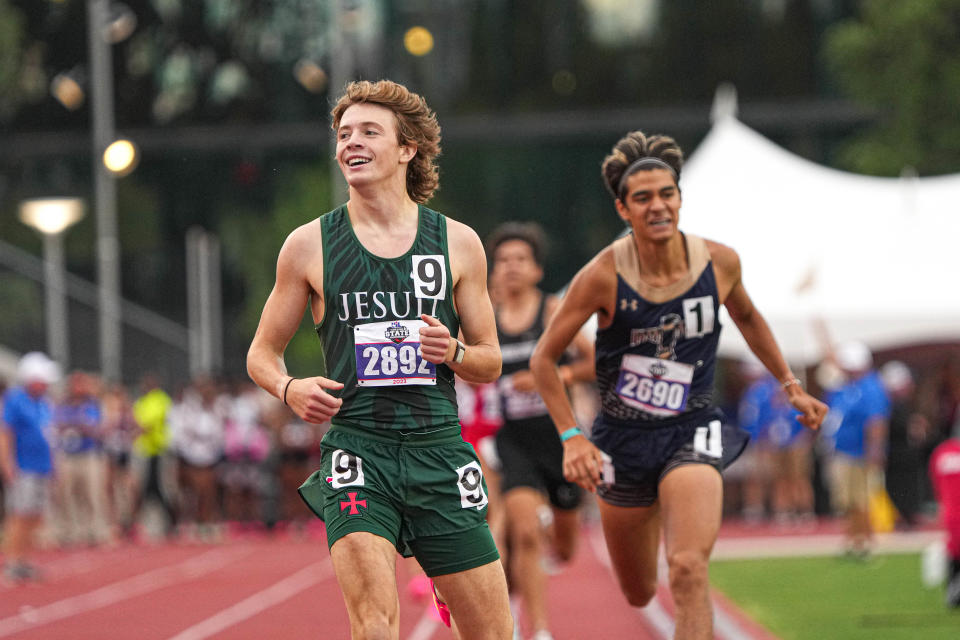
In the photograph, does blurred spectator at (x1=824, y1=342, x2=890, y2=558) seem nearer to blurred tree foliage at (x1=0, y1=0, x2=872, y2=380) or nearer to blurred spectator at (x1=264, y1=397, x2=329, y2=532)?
blurred spectator at (x1=264, y1=397, x2=329, y2=532)

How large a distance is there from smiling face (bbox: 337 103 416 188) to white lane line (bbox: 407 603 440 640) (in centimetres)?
571

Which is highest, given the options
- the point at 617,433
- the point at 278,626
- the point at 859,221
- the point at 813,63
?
the point at 813,63

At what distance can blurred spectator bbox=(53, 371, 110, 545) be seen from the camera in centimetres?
2086

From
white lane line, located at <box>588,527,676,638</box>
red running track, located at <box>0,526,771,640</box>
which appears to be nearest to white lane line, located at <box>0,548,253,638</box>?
red running track, located at <box>0,526,771,640</box>

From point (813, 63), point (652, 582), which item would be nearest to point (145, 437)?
point (652, 582)

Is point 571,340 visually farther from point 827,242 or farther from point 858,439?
point 827,242

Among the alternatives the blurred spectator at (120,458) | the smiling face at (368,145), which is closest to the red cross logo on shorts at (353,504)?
the smiling face at (368,145)

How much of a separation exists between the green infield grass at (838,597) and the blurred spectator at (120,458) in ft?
31.4

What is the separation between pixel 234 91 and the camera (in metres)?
37.9

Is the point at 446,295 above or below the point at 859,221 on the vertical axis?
below

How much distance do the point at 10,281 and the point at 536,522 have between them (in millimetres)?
22304

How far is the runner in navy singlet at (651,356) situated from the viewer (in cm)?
664

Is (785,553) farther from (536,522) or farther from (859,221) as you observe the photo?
(536,522)

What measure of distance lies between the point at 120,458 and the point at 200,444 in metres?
1.24
